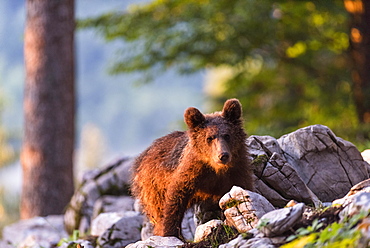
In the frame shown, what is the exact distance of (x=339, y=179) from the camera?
6.33 meters

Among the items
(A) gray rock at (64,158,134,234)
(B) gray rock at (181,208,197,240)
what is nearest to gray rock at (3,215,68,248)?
(A) gray rock at (64,158,134,234)

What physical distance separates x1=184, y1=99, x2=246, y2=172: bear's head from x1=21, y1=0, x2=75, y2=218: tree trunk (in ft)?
18.3

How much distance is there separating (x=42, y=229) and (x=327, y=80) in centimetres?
964

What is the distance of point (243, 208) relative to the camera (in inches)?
193

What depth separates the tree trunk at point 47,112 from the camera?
415 inches

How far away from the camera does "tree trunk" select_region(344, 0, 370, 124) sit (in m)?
13.2

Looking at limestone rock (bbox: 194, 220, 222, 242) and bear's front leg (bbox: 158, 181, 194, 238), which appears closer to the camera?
limestone rock (bbox: 194, 220, 222, 242)

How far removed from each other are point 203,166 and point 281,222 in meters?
1.59

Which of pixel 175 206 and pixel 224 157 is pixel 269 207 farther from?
pixel 175 206

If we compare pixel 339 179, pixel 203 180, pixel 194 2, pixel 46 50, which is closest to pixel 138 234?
pixel 203 180

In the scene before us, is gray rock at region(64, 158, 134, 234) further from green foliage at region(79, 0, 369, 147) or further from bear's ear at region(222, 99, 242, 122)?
green foliage at region(79, 0, 369, 147)

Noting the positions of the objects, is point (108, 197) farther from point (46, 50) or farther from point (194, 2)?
point (194, 2)

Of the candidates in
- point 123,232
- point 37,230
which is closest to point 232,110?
point 123,232

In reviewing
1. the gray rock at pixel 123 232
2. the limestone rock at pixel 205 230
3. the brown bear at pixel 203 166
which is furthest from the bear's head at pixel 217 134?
the gray rock at pixel 123 232
